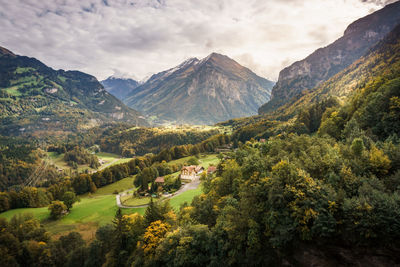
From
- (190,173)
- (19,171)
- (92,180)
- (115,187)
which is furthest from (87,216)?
(19,171)

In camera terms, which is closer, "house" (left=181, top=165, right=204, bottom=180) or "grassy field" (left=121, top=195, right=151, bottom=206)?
"grassy field" (left=121, top=195, right=151, bottom=206)

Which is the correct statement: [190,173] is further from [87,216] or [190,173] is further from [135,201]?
[87,216]

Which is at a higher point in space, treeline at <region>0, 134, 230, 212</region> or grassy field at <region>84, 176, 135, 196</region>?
treeline at <region>0, 134, 230, 212</region>

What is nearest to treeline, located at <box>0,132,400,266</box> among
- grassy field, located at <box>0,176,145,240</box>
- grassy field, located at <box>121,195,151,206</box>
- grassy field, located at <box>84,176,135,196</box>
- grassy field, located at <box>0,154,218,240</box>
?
grassy field, located at <box>0,154,218,240</box>

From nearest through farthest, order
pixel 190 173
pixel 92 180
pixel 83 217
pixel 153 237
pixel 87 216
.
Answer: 1. pixel 153 237
2. pixel 83 217
3. pixel 87 216
4. pixel 190 173
5. pixel 92 180

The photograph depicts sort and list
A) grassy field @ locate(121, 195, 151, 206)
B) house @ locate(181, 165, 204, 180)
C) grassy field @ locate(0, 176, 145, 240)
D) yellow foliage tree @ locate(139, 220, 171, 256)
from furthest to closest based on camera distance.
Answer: house @ locate(181, 165, 204, 180)
grassy field @ locate(121, 195, 151, 206)
grassy field @ locate(0, 176, 145, 240)
yellow foliage tree @ locate(139, 220, 171, 256)

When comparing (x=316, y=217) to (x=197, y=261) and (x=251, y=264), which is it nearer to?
(x=251, y=264)

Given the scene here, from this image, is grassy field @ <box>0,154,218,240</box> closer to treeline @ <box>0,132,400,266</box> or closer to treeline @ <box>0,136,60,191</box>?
treeline @ <box>0,132,400,266</box>

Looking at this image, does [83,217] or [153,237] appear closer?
[153,237]

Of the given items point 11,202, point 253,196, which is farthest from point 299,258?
point 11,202

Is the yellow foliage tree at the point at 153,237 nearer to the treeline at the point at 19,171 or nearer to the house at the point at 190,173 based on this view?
the house at the point at 190,173
